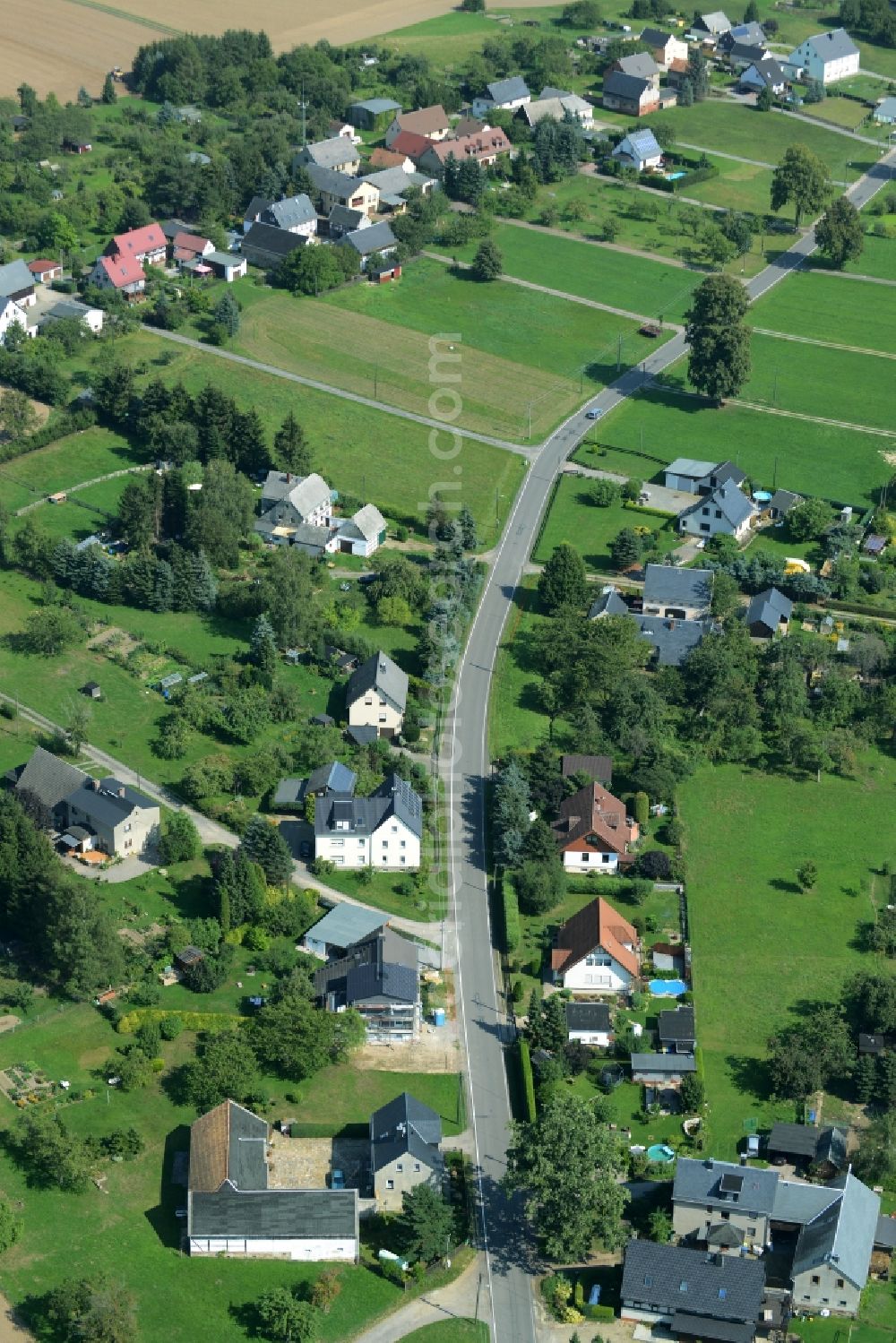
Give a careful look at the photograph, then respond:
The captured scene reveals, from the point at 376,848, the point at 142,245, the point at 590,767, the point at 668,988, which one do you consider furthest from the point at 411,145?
the point at 668,988

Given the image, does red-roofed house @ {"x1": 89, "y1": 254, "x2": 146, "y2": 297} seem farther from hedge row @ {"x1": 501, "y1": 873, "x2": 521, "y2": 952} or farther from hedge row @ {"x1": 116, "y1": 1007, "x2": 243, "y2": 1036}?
hedge row @ {"x1": 116, "y1": 1007, "x2": 243, "y2": 1036}

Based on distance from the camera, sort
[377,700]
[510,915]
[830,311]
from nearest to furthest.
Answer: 1. [510,915]
2. [377,700]
3. [830,311]

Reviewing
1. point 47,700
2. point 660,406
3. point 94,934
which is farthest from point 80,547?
point 660,406

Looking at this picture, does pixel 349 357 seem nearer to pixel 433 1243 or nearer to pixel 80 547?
pixel 80 547

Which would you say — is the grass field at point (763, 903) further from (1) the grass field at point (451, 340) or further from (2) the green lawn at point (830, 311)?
(2) the green lawn at point (830, 311)

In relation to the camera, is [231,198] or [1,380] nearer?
[1,380]

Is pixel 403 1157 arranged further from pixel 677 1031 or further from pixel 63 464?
pixel 63 464
